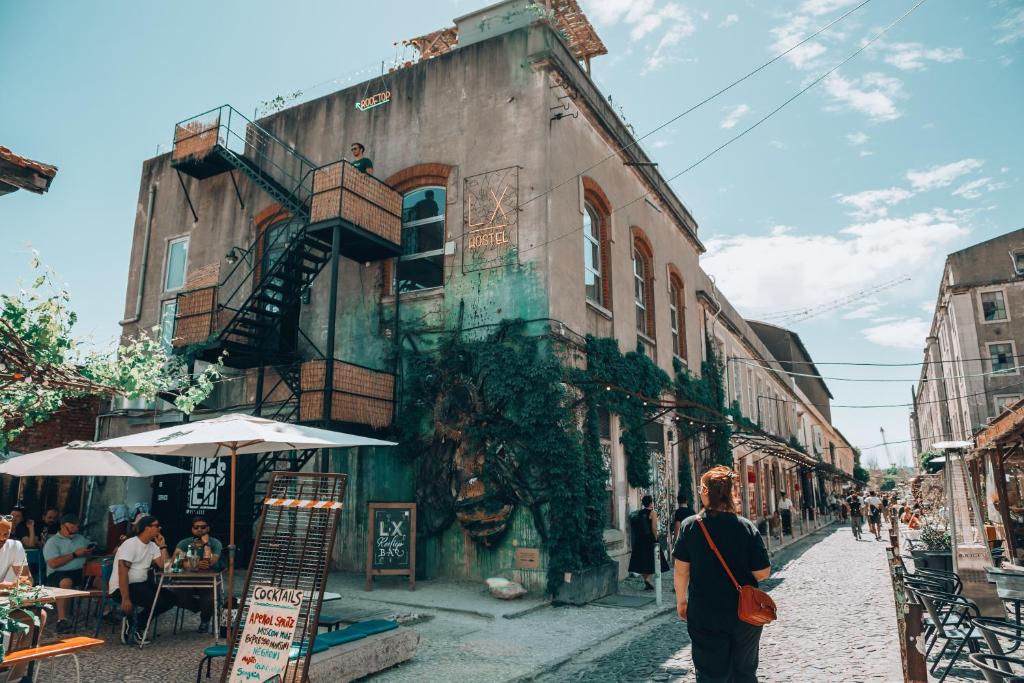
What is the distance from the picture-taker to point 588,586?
Answer: 1038cm

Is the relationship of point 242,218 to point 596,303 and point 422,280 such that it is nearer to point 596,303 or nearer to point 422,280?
point 422,280

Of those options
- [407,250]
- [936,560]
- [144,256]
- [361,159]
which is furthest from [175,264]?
[936,560]

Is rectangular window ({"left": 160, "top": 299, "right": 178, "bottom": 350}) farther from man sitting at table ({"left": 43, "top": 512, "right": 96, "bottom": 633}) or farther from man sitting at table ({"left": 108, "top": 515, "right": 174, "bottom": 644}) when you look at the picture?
man sitting at table ({"left": 108, "top": 515, "right": 174, "bottom": 644})

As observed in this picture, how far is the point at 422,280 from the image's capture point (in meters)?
13.1

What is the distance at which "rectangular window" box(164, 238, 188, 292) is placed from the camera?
16547 mm

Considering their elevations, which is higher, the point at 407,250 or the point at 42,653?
the point at 407,250

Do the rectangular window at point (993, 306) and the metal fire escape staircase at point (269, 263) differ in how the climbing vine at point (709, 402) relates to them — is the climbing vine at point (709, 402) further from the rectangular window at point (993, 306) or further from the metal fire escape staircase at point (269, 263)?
the rectangular window at point (993, 306)

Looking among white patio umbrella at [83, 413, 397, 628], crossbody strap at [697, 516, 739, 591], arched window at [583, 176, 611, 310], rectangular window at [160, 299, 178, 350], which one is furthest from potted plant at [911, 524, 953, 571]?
rectangular window at [160, 299, 178, 350]

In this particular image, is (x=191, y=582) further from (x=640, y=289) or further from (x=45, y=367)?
(x=640, y=289)

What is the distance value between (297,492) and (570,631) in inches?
181

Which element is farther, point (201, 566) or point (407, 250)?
point (407, 250)

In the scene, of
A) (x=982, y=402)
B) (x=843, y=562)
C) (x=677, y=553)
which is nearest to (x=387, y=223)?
(x=677, y=553)

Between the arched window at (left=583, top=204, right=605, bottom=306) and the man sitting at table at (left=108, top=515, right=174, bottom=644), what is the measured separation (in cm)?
874

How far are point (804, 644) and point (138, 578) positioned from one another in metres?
7.48
